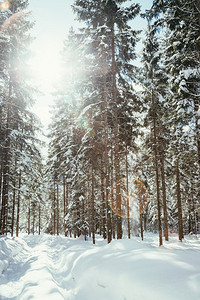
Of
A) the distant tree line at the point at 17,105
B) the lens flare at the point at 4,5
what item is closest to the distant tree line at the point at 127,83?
the distant tree line at the point at 17,105

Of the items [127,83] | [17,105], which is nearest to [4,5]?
[17,105]

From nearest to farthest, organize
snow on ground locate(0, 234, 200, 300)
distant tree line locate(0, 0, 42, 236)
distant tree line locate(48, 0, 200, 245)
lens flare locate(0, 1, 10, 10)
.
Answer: snow on ground locate(0, 234, 200, 300)
distant tree line locate(48, 0, 200, 245)
distant tree line locate(0, 0, 42, 236)
lens flare locate(0, 1, 10, 10)

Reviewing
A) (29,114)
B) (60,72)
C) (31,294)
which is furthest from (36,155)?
(60,72)

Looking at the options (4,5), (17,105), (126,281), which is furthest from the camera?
(17,105)

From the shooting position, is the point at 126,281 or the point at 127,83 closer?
the point at 126,281

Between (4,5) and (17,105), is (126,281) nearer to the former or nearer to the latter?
(17,105)

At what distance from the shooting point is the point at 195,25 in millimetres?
9453

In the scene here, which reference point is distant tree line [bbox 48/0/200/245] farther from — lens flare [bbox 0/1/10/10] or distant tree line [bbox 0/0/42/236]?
lens flare [bbox 0/1/10/10]

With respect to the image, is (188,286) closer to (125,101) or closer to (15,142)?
(125,101)

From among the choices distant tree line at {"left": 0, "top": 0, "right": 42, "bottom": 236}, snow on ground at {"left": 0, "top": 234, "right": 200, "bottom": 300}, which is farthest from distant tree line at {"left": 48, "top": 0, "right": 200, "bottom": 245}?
snow on ground at {"left": 0, "top": 234, "right": 200, "bottom": 300}

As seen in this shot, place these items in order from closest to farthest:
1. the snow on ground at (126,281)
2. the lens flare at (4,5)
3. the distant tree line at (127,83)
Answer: the snow on ground at (126,281) → the distant tree line at (127,83) → the lens flare at (4,5)

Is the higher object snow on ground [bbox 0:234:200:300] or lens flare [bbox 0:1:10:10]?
lens flare [bbox 0:1:10:10]

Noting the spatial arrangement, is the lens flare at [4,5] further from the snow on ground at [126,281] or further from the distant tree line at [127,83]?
the snow on ground at [126,281]

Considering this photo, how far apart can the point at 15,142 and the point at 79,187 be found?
251 inches
